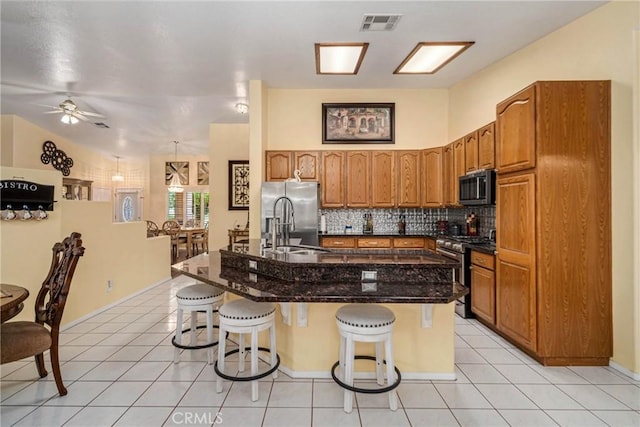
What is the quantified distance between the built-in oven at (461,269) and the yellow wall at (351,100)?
184 centimetres

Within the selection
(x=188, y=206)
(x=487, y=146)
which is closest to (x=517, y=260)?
(x=487, y=146)

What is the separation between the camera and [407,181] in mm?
4703

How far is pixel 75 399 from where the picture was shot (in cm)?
212

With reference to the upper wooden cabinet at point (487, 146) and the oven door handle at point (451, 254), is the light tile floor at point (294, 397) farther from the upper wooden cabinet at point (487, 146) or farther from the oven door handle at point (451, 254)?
the upper wooden cabinet at point (487, 146)

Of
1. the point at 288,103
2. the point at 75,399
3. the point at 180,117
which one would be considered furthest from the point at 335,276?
the point at 180,117

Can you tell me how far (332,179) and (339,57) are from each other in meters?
1.72

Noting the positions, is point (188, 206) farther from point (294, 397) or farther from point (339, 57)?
point (294, 397)

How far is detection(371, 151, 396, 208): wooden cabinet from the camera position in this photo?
469 cm

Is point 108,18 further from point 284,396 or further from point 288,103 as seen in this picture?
point 284,396

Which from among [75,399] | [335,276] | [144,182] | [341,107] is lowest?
[75,399]

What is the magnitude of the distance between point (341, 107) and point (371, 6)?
6.84 ft

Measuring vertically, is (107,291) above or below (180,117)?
below

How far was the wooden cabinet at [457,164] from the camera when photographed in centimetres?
405

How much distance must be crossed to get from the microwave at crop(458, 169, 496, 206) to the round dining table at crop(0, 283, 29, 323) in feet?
13.5
